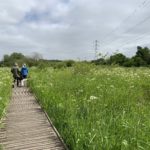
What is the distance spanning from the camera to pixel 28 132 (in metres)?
9.48

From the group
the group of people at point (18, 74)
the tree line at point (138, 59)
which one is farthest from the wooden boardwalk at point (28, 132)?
the tree line at point (138, 59)

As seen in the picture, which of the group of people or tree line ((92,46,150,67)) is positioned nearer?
the group of people

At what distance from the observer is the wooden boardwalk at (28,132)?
8.15 metres

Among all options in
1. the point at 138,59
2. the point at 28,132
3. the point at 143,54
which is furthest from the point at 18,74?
the point at 143,54

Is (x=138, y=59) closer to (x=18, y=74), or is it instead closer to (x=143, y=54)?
(x=143, y=54)

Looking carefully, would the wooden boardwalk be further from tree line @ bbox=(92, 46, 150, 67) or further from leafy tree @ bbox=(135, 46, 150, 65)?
leafy tree @ bbox=(135, 46, 150, 65)

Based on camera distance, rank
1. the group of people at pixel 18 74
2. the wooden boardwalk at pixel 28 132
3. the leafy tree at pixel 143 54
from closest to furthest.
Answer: the wooden boardwalk at pixel 28 132 < the group of people at pixel 18 74 < the leafy tree at pixel 143 54

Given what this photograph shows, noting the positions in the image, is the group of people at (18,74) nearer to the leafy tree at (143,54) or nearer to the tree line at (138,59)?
the tree line at (138,59)

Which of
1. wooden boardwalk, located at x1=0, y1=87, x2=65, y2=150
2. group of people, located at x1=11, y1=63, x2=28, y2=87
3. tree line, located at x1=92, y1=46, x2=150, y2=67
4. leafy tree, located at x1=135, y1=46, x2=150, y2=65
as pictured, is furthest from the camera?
leafy tree, located at x1=135, y1=46, x2=150, y2=65

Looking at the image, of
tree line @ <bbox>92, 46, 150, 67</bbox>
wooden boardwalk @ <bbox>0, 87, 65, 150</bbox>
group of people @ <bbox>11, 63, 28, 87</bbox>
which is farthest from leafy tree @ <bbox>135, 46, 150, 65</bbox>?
wooden boardwalk @ <bbox>0, 87, 65, 150</bbox>

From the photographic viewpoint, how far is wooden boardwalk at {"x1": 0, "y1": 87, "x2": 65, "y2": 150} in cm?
815

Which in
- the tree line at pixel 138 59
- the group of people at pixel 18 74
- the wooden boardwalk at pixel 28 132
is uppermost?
the tree line at pixel 138 59

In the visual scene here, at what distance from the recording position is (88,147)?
674 cm

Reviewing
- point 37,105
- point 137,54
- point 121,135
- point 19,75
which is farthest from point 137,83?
point 137,54
